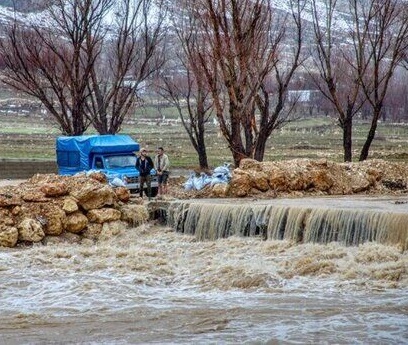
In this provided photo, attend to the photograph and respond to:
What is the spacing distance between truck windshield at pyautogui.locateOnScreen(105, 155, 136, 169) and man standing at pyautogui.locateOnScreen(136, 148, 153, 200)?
9.64 ft

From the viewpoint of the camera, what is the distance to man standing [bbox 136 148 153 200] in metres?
23.2

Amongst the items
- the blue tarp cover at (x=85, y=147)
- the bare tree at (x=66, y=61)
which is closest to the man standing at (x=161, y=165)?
the blue tarp cover at (x=85, y=147)

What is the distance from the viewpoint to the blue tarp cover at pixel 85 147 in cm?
2744

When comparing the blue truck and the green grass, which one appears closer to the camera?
the blue truck

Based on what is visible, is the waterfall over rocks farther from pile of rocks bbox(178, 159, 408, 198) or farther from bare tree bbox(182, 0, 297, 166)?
bare tree bbox(182, 0, 297, 166)

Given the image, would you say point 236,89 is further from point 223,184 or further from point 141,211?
point 141,211

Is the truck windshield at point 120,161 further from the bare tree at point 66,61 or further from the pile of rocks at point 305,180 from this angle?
the bare tree at point 66,61

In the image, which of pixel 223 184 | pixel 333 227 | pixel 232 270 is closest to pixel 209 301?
pixel 232 270

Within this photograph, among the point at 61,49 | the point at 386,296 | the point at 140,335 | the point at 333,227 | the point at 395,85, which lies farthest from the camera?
the point at 395,85

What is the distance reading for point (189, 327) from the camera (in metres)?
12.1

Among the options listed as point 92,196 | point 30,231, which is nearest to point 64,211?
point 92,196

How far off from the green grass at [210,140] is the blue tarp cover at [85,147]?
11.0m

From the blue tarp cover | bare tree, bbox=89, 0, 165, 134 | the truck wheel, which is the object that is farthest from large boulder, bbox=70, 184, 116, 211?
bare tree, bbox=89, 0, 165, 134

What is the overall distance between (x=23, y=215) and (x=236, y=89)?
31.2ft
